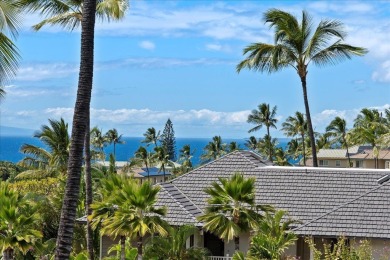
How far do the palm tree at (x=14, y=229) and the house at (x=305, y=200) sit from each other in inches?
163

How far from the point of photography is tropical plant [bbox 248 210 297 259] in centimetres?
2159

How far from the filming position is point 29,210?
78.5 ft

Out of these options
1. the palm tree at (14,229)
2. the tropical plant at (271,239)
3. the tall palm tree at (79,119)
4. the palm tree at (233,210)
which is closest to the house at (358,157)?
the tropical plant at (271,239)

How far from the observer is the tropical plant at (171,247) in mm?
22750

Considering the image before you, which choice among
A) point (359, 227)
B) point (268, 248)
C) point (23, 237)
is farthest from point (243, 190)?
point (23, 237)

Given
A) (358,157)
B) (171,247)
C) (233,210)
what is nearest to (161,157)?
(358,157)

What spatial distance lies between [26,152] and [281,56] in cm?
1518

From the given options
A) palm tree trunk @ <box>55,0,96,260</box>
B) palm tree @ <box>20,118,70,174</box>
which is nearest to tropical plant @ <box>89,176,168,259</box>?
palm tree trunk @ <box>55,0,96,260</box>

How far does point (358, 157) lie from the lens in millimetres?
92438

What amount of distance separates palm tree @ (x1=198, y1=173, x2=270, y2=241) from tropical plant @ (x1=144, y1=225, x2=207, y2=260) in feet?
2.52

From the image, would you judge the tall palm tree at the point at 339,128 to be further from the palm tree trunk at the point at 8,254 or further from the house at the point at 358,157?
the palm tree trunk at the point at 8,254

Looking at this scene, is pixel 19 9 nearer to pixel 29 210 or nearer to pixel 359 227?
pixel 29 210

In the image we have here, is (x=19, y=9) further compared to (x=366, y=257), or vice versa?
(x=366, y=257)

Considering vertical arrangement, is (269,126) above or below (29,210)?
above
